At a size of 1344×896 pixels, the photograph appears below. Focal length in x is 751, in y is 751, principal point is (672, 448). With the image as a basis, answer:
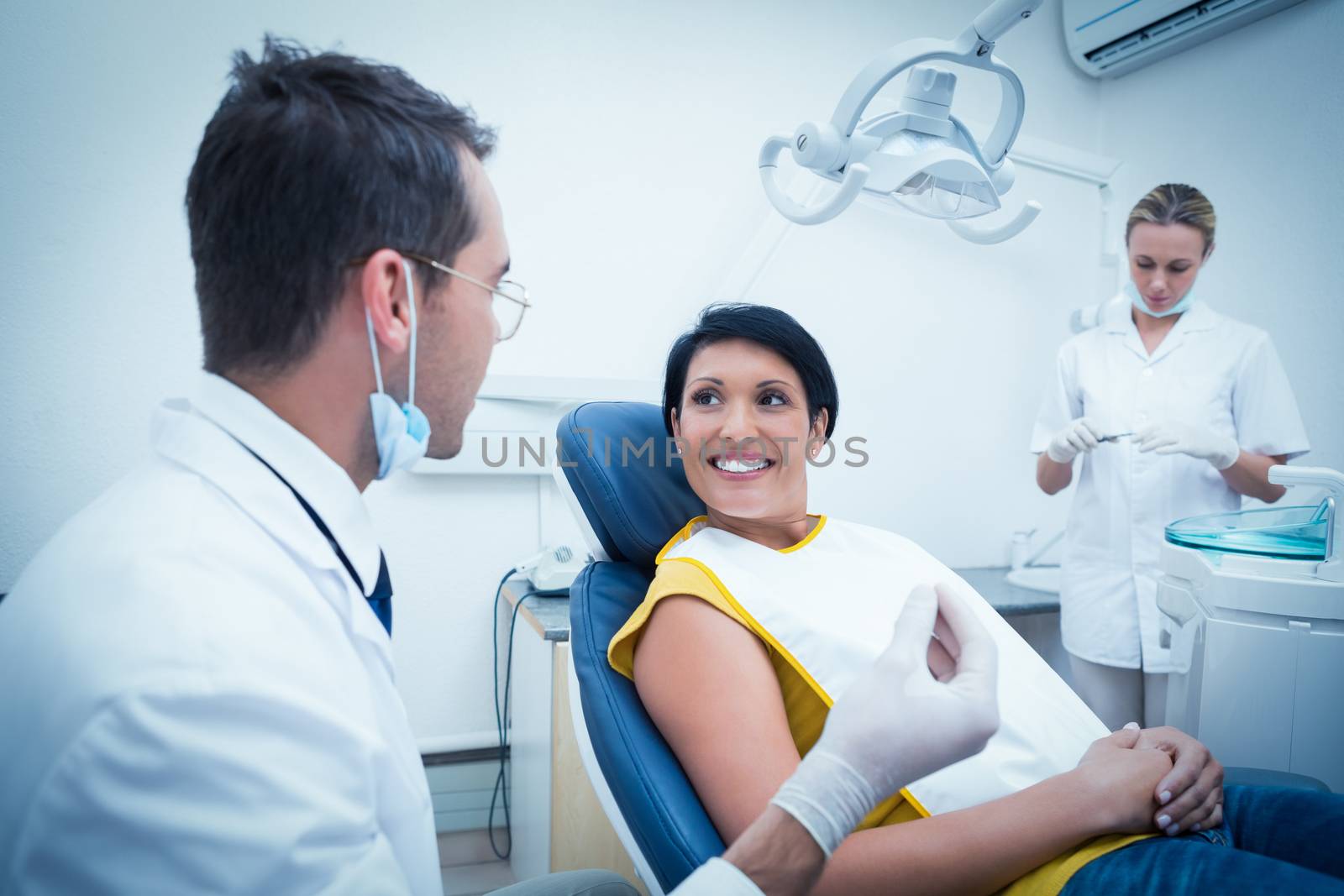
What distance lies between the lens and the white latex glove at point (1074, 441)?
5.71 feet

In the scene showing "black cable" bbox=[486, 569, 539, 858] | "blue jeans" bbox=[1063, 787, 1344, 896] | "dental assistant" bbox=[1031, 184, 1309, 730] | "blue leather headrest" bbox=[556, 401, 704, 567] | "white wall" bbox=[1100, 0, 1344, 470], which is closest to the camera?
"blue jeans" bbox=[1063, 787, 1344, 896]

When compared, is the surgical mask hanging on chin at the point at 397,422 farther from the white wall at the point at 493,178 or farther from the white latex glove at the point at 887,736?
the white wall at the point at 493,178

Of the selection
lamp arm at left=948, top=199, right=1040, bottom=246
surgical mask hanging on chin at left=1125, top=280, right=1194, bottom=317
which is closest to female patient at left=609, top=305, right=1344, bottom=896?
lamp arm at left=948, top=199, right=1040, bottom=246

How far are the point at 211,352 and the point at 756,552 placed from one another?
719 millimetres

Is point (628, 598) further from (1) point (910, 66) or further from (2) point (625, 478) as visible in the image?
(1) point (910, 66)

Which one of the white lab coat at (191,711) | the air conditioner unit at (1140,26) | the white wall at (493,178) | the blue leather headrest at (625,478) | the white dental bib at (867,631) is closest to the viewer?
the white lab coat at (191,711)

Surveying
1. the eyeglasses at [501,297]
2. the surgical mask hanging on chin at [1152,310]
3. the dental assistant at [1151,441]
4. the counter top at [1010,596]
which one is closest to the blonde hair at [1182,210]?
the dental assistant at [1151,441]

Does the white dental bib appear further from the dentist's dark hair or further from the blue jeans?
the dentist's dark hair

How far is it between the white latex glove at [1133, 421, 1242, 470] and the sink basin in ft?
2.01

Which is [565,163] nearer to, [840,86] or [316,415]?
[840,86]

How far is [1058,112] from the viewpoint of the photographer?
99.0 inches

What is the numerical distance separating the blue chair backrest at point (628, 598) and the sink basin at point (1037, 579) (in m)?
1.37

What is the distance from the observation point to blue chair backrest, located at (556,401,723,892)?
2.63 feet

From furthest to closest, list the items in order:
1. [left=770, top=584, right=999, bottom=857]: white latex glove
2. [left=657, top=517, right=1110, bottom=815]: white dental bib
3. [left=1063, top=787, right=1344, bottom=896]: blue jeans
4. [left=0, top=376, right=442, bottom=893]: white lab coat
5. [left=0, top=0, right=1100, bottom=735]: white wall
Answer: [left=0, top=0, right=1100, bottom=735]: white wall → [left=657, top=517, right=1110, bottom=815]: white dental bib → [left=1063, top=787, right=1344, bottom=896]: blue jeans → [left=770, top=584, right=999, bottom=857]: white latex glove → [left=0, top=376, right=442, bottom=893]: white lab coat
